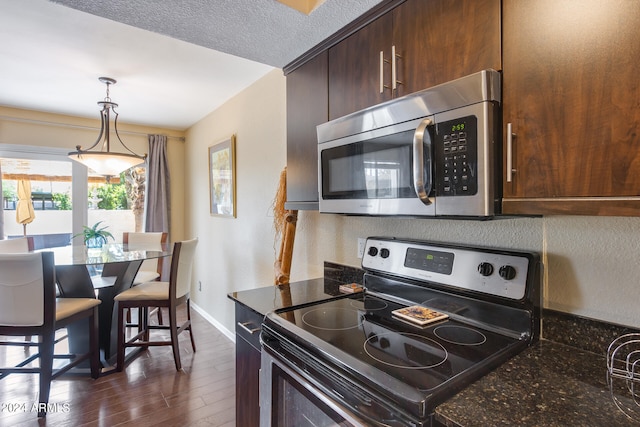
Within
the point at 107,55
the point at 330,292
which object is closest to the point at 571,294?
the point at 330,292

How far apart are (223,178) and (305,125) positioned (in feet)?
6.45

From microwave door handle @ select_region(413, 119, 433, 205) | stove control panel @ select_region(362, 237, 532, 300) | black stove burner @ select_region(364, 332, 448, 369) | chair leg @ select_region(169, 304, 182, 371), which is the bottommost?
chair leg @ select_region(169, 304, 182, 371)

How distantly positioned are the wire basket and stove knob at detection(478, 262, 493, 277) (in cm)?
35

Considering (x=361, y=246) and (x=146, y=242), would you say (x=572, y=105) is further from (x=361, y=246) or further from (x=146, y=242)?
(x=146, y=242)

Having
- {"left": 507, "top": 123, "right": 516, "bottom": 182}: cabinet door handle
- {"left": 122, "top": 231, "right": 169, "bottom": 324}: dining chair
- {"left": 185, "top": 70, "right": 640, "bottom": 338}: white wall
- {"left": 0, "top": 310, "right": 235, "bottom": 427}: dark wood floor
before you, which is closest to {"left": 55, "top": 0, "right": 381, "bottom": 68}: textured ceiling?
{"left": 507, "top": 123, "right": 516, "bottom": 182}: cabinet door handle

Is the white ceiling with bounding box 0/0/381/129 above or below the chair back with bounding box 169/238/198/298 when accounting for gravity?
above

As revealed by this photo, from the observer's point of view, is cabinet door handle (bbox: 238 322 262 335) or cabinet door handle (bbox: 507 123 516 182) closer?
cabinet door handle (bbox: 507 123 516 182)

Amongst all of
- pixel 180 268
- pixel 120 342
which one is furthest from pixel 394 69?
pixel 120 342

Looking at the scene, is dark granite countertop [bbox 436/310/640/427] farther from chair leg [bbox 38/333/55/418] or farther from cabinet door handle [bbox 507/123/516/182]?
chair leg [bbox 38/333/55/418]

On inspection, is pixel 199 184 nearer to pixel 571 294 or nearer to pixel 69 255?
pixel 69 255

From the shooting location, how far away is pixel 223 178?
11.1ft

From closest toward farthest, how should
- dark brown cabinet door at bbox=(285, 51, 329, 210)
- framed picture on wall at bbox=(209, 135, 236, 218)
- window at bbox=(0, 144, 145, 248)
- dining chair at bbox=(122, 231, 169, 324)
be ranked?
dark brown cabinet door at bbox=(285, 51, 329, 210) → framed picture on wall at bbox=(209, 135, 236, 218) → dining chair at bbox=(122, 231, 169, 324) → window at bbox=(0, 144, 145, 248)

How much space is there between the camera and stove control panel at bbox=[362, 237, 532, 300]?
3.42 ft

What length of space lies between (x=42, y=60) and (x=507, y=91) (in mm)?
3108
